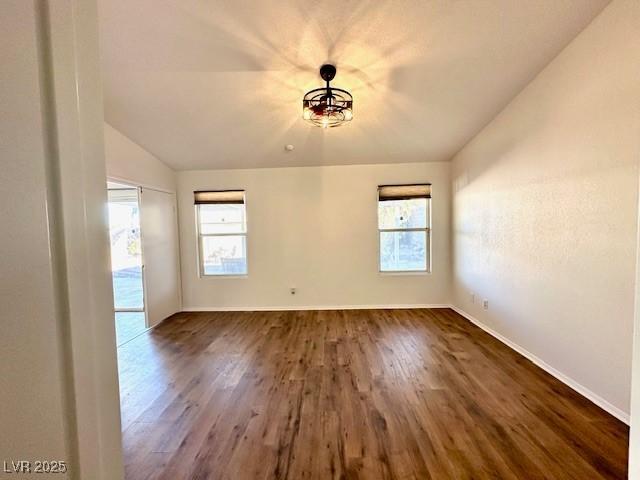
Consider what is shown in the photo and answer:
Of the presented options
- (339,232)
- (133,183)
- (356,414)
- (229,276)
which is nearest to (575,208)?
(356,414)

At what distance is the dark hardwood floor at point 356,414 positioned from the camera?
1637 mm

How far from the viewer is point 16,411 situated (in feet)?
1.21

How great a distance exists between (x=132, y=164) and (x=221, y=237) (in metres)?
1.69

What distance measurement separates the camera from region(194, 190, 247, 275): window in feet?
15.8

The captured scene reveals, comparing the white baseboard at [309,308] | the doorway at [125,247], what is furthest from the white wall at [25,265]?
the doorway at [125,247]

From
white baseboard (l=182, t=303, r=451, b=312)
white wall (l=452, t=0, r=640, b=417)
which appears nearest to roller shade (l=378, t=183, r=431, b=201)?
white wall (l=452, t=0, r=640, b=417)

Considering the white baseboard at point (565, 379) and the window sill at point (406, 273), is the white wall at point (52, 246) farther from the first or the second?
the window sill at point (406, 273)

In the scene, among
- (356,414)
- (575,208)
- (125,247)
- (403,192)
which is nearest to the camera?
(356,414)

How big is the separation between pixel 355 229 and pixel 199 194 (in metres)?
2.74

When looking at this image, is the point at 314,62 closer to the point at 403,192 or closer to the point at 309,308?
the point at 403,192

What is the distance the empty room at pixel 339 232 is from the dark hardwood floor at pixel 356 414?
0.02 metres

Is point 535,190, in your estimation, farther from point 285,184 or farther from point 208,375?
point 208,375

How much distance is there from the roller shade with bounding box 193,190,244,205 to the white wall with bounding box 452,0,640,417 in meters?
3.74

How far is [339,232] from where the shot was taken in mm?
4688
